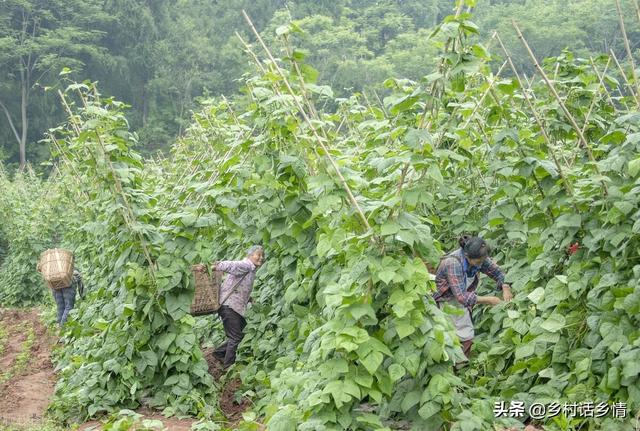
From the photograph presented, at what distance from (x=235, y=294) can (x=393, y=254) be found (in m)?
3.22

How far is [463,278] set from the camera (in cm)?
577

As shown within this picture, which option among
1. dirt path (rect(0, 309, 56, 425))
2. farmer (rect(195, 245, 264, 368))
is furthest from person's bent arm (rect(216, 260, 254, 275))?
dirt path (rect(0, 309, 56, 425))

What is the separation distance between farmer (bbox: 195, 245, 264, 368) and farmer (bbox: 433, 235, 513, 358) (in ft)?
7.42

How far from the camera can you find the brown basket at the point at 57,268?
35.0ft

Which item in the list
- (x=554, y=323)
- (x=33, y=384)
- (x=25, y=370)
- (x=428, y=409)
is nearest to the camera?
(x=428, y=409)

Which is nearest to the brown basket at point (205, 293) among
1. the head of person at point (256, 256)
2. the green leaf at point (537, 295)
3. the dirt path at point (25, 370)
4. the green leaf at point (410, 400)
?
the head of person at point (256, 256)

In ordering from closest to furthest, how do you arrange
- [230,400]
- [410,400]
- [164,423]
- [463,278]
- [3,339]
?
1. [410,400]
2. [463,278]
3. [164,423]
4. [230,400]
5. [3,339]

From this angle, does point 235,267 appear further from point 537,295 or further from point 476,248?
point 537,295

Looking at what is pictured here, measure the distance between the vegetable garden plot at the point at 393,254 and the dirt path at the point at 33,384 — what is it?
221 mm

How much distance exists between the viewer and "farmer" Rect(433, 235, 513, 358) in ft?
18.7

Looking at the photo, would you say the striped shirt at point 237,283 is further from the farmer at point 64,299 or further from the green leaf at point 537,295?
the farmer at point 64,299

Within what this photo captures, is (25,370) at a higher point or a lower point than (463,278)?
lower

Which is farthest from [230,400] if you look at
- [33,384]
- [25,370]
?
[25,370]

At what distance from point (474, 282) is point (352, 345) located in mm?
1931
